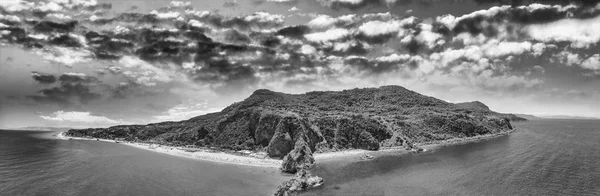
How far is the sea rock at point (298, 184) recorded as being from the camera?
57.1m

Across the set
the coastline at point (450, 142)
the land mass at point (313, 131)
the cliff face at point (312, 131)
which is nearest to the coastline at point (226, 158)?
the land mass at point (313, 131)

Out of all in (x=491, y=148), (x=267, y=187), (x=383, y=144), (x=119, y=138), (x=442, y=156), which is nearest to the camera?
(x=267, y=187)

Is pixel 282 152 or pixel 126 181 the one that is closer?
pixel 126 181

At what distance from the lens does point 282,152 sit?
95625 mm

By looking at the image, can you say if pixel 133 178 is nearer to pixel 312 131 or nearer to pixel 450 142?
pixel 312 131

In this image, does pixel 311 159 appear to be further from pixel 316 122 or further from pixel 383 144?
pixel 383 144

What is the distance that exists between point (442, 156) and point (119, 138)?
203m

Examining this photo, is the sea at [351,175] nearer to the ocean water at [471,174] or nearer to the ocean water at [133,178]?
the ocean water at [133,178]

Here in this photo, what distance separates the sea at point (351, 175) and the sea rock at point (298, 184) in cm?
221

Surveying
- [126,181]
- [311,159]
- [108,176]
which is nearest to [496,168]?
[311,159]

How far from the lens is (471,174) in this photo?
68.7 meters

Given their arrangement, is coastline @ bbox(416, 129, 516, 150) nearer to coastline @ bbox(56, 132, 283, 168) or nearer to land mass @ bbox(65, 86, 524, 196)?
land mass @ bbox(65, 86, 524, 196)

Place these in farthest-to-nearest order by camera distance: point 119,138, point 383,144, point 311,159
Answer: point 119,138 < point 383,144 < point 311,159

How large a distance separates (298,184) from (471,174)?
43.3 m
